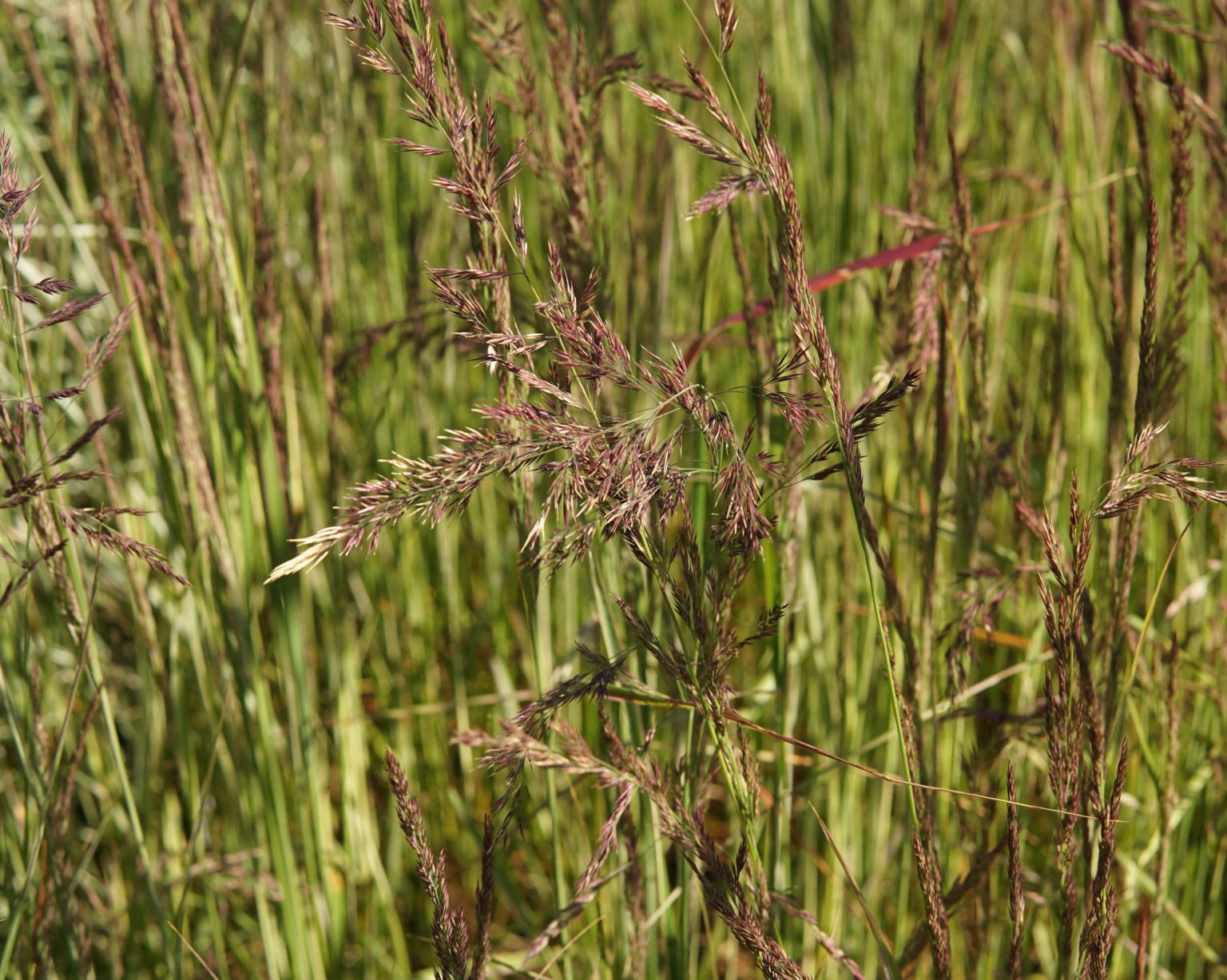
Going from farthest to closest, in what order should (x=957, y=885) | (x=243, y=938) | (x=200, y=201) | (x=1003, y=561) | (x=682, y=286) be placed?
(x=682, y=286)
(x=243, y=938)
(x=1003, y=561)
(x=200, y=201)
(x=957, y=885)

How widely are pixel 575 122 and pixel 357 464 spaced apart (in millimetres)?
854

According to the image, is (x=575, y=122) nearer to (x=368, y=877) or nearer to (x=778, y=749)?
(x=778, y=749)

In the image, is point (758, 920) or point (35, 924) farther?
point (35, 924)

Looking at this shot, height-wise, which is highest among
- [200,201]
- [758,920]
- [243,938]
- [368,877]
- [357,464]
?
[200,201]

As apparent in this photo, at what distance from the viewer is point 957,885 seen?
94cm

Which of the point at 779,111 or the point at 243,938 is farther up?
the point at 779,111

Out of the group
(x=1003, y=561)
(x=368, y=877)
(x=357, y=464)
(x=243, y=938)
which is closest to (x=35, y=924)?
(x=368, y=877)

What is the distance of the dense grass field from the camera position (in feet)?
2.41

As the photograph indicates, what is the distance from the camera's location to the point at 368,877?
4.52ft

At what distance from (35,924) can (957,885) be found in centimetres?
90

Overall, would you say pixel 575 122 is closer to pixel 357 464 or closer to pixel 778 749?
pixel 778 749

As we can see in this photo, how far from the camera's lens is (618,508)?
24.5 inches

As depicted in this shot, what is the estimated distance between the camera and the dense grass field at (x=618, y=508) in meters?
0.73

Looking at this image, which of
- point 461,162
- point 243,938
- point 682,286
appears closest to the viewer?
point 461,162
